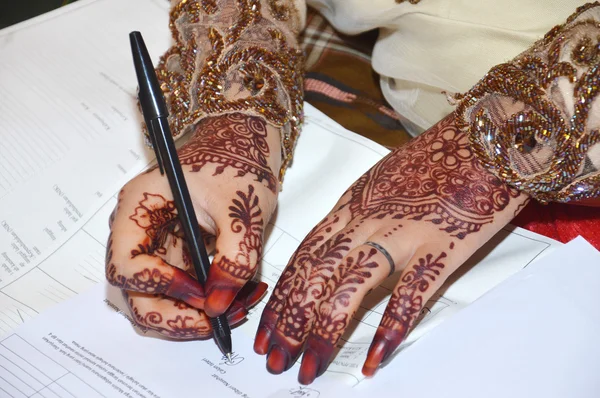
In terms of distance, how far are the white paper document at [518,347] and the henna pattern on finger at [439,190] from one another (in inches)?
4.0

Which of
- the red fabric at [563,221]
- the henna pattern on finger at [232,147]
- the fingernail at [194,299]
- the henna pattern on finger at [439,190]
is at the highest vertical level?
the henna pattern on finger at [439,190]

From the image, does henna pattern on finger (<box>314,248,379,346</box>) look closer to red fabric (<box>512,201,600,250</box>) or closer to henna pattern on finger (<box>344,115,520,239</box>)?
henna pattern on finger (<box>344,115,520,239</box>)

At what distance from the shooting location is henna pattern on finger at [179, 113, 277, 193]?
83 centimetres

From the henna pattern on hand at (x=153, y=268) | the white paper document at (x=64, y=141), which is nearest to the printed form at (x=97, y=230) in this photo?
the white paper document at (x=64, y=141)


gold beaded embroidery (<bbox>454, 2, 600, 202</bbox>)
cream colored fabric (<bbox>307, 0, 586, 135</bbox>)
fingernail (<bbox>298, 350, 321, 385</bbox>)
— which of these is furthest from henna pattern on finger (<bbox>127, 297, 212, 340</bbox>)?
cream colored fabric (<bbox>307, 0, 586, 135</bbox>)

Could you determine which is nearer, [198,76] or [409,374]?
[409,374]

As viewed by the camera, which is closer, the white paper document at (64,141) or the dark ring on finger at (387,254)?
the dark ring on finger at (387,254)

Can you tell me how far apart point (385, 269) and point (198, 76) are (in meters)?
0.40

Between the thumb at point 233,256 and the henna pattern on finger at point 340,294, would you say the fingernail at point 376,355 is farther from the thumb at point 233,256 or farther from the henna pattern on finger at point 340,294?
the thumb at point 233,256

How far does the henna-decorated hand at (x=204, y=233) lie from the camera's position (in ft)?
2.33

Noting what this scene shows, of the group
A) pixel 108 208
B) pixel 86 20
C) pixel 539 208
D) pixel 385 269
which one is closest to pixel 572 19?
pixel 539 208

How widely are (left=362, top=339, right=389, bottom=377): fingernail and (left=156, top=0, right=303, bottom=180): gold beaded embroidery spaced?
34 centimetres

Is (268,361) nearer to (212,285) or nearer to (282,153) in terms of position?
(212,285)

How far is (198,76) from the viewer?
92cm
